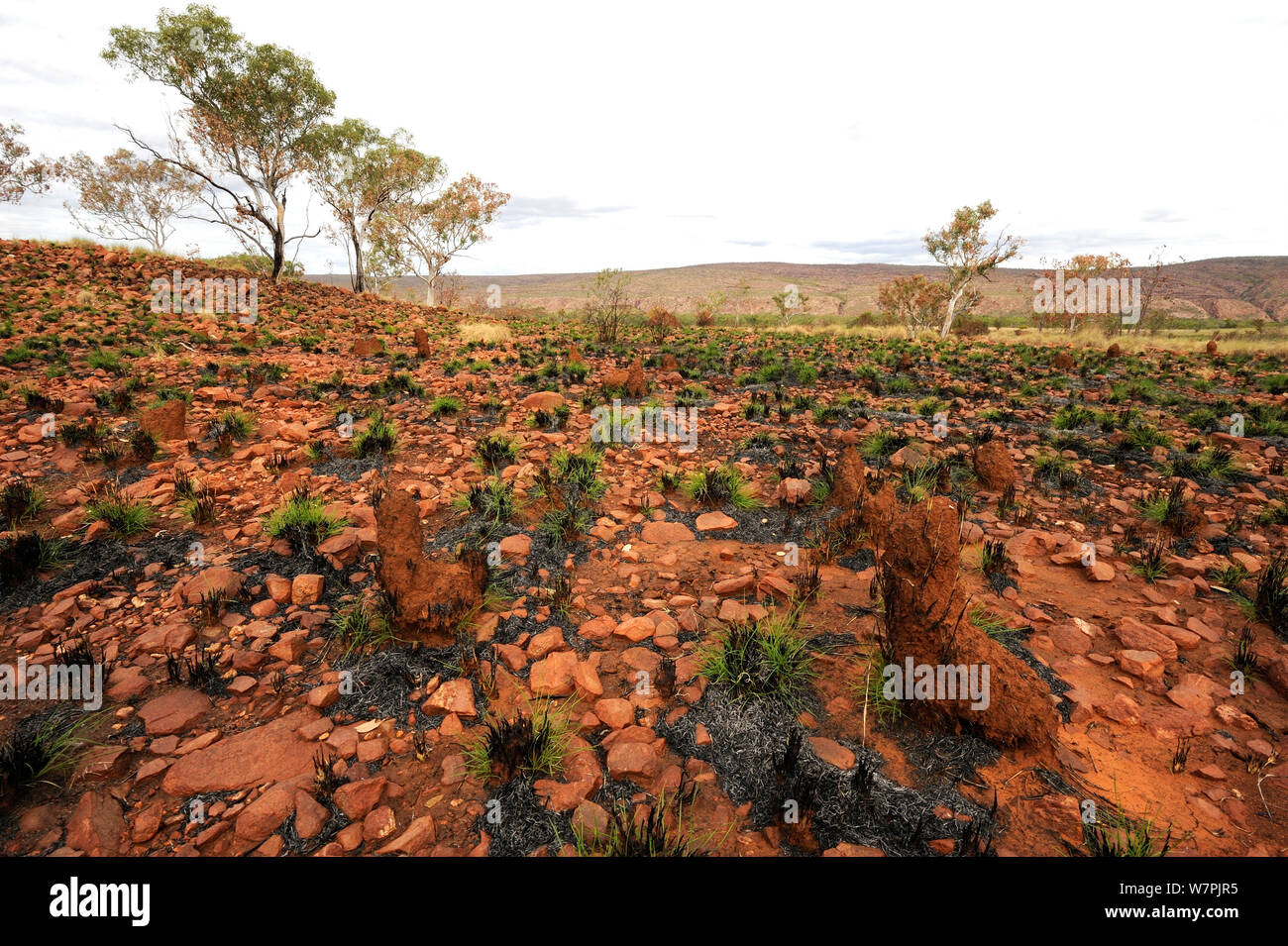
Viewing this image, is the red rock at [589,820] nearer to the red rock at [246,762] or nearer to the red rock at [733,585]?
the red rock at [246,762]

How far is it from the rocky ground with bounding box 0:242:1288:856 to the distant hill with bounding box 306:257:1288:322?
6377cm

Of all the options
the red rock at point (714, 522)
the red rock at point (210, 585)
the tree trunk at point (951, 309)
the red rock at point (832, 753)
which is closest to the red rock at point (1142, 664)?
the red rock at point (832, 753)

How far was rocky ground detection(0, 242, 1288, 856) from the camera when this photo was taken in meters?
2.11

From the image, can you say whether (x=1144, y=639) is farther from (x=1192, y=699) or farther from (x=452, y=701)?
(x=452, y=701)

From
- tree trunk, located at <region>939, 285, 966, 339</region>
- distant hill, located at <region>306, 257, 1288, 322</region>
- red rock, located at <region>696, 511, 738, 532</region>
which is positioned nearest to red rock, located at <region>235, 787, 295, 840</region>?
red rock, located at <region>696, 511, 738, 532</region>

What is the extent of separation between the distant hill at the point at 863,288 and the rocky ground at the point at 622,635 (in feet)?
209

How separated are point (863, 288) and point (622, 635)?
444ft

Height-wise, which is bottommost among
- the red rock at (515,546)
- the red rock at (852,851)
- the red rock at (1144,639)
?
the red rock at (852,851)

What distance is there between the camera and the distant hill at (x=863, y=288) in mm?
85125

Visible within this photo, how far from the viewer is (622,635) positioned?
329 centimetres
